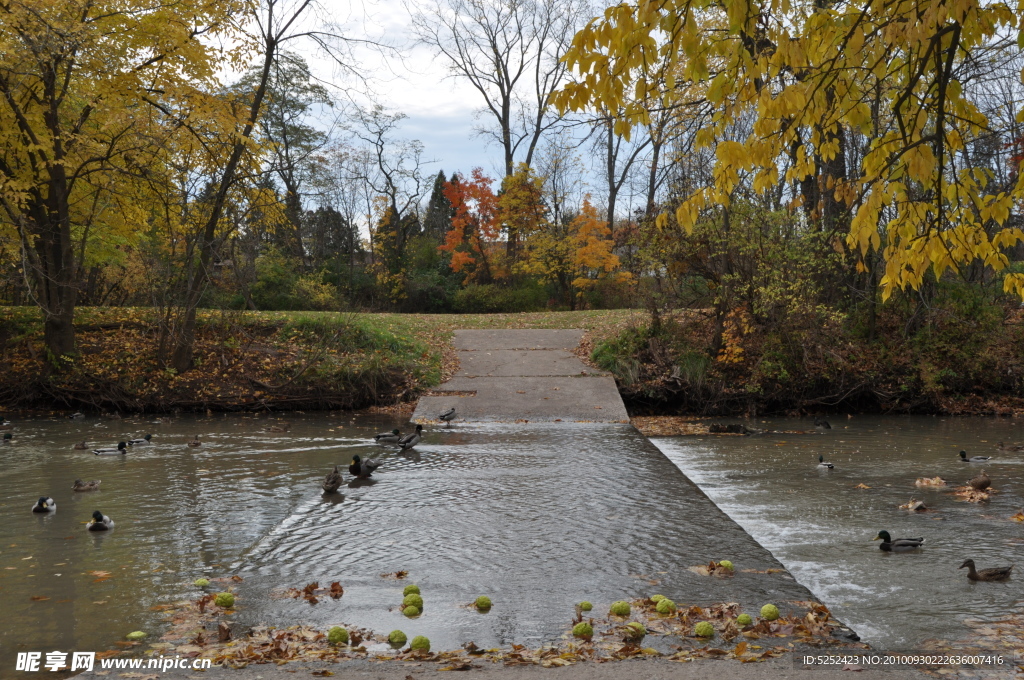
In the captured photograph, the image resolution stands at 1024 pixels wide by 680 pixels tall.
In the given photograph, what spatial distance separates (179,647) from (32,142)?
14.1m

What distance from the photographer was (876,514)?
21.9ft

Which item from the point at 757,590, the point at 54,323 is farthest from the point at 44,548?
the point at 54,323

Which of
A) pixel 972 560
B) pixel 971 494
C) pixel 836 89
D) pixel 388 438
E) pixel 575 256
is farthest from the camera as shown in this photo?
pixel 575 256

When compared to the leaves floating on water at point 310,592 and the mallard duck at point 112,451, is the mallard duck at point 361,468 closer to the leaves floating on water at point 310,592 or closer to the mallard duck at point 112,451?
the leaves floating on water at point 310,592

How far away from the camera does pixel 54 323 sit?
1504cm

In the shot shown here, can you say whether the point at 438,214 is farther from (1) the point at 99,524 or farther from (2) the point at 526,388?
(1) the point at 99,524

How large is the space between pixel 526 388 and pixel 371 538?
28.2 feet

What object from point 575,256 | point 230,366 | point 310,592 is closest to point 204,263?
point 230,366

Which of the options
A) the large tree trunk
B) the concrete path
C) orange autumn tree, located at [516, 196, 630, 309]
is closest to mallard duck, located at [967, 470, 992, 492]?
the concrete path

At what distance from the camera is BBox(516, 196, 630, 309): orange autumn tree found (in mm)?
30828

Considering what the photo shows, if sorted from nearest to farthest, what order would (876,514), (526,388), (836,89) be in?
(836,89), (876,514), (526,388)

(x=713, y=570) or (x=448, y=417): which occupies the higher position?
(x=448, y=417)

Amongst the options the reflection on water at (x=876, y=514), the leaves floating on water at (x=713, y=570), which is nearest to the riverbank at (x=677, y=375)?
the reflection on water at (x=876, y=514)

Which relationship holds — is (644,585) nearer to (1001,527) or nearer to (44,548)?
(1001,527)
